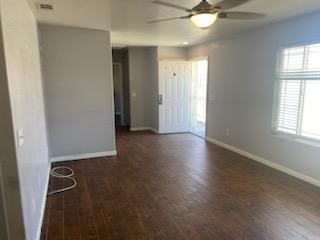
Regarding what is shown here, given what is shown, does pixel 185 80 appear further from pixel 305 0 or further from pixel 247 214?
pixel 247 214

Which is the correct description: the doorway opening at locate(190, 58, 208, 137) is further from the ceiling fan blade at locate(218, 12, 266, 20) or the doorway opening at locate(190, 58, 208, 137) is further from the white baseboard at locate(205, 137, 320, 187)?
the ceiling fan blade at locate(218, 12, 266, 20)

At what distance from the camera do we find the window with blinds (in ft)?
11.6

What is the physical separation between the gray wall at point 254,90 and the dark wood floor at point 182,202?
389 mm

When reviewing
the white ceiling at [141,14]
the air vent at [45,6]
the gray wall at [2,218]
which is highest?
the air vent at [45,6]

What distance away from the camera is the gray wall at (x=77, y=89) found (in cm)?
443

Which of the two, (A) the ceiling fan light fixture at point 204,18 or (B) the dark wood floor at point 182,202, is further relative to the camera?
(B) the dark wood floor at point 182,202

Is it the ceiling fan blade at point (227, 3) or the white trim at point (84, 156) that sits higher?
the ceiling fan blade at point (227, 3)

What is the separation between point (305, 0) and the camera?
2.97 meters

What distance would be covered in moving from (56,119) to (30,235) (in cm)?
285

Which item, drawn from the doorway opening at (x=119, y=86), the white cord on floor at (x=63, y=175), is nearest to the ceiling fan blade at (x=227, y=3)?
the white cord on floor at (x=63, y=175)

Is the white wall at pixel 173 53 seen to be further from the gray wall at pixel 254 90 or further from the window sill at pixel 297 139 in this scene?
the window sill at pixel 297 139

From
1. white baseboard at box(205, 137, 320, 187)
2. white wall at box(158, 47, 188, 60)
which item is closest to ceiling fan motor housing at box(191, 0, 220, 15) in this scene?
white baseboard at box(205, 137, 320, 187)

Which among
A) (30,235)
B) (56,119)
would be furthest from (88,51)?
(30,235)

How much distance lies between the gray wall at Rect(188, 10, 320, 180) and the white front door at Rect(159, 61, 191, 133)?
105 cm
